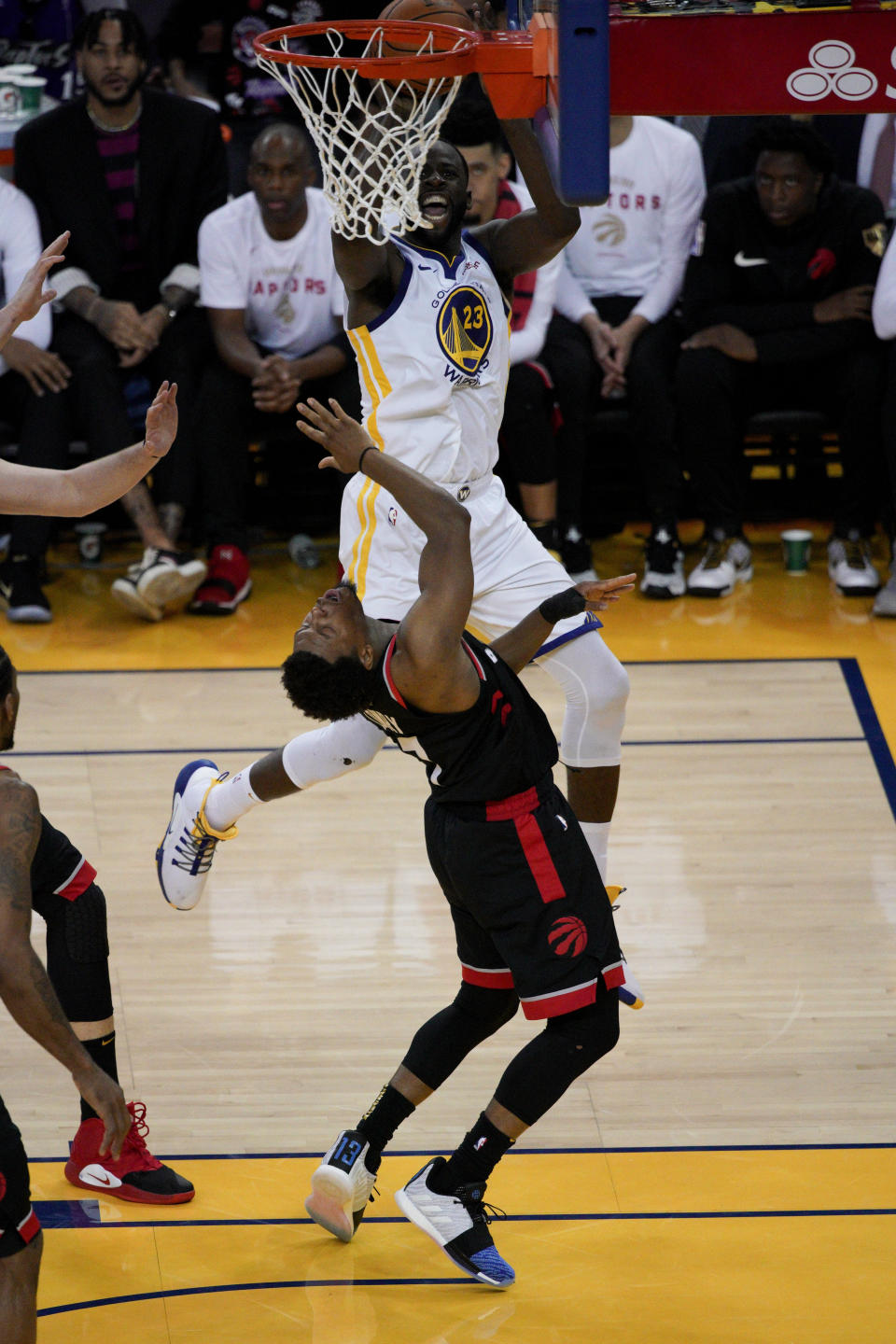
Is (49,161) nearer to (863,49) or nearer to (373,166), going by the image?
(373,166)

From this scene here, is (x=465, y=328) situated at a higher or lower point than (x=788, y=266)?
higher

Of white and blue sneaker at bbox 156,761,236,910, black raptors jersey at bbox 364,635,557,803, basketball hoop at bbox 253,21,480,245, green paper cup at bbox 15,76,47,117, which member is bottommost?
white and blue sneaker at bbox 156,761,236,910

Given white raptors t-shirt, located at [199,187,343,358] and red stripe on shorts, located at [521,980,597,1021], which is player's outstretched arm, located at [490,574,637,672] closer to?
red stripe on shorts, located at [521,980,597,1021]

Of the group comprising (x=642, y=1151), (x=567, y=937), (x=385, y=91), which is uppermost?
(x=385, y=91)

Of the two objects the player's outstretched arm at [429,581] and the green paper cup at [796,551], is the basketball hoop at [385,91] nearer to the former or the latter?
the player's outstretched arm at [429,581]

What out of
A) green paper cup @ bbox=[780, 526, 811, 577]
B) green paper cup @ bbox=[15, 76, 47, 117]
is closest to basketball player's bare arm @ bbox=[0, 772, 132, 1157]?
green paper cup @ bbox=[780, 526, 811, 577]

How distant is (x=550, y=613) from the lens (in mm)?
3770

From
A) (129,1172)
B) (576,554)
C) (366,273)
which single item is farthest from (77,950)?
(576,554)

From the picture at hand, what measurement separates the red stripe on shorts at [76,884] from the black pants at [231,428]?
3983 mm

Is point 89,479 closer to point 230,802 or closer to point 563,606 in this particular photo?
point 563,606

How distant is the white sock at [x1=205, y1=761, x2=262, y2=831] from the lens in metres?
4.70

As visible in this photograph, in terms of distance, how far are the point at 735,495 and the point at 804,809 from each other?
2.36 meters

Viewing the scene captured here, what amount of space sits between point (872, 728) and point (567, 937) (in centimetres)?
318

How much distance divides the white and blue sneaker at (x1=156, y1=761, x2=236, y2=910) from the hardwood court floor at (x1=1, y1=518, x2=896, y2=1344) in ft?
0.81
